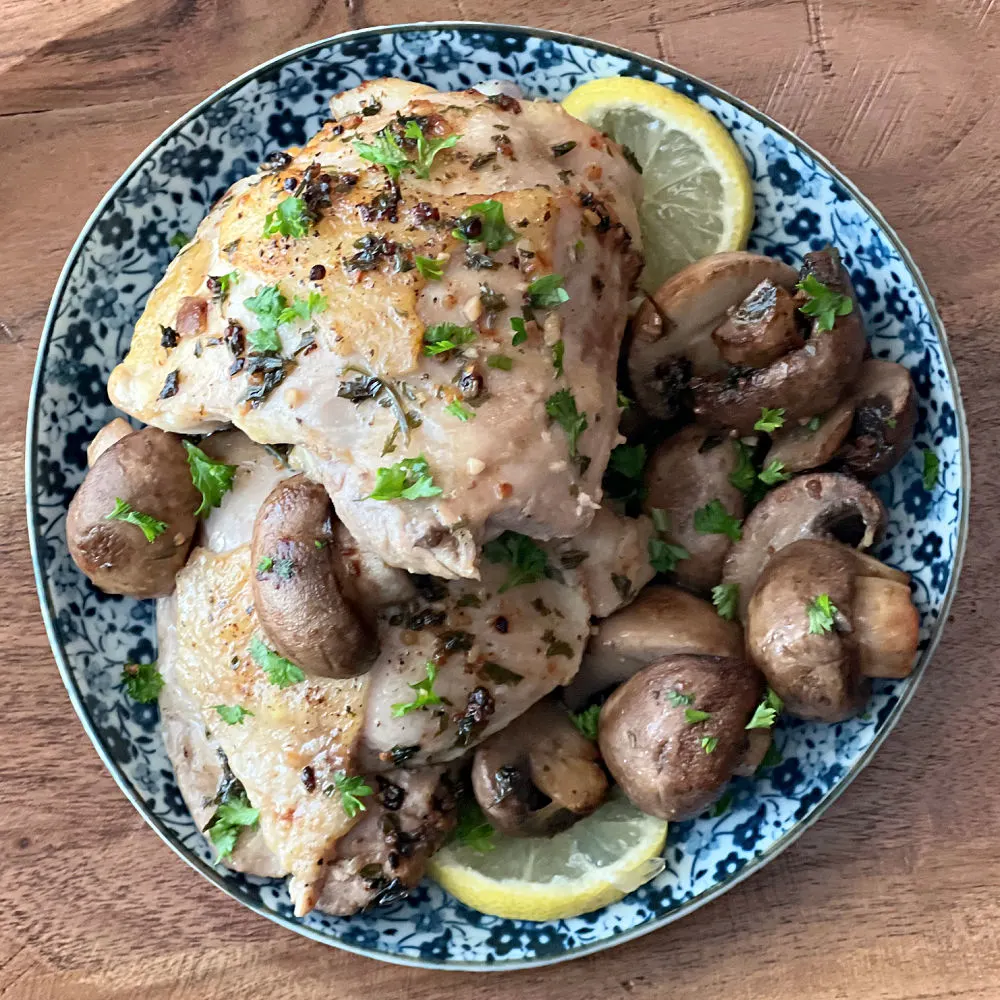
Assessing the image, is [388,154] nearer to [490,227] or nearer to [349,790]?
[490,227]

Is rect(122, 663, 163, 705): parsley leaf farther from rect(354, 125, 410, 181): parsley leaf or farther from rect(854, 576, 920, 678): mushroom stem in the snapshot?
rect(854, 576, 920, 678): mushroom stem

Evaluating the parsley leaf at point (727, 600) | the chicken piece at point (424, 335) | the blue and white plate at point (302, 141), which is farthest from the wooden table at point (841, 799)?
the chicken piece at point (424, 335)

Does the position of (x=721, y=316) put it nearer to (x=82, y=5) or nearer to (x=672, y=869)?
(x=672, y=869)

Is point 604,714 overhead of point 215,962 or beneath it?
overhead

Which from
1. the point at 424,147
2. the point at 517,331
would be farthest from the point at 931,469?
the point at 424,147

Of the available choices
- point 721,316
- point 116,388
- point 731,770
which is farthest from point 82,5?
point 731,770
